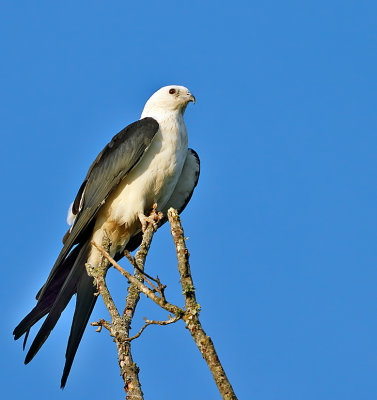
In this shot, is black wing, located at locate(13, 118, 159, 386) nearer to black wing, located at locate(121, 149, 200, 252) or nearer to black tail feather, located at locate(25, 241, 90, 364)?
black tail feather, located at locate(25, 241, 90, 364)

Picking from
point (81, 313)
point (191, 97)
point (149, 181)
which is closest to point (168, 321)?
point (81, 313)

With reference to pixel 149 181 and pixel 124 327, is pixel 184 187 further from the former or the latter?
pixel 124 327

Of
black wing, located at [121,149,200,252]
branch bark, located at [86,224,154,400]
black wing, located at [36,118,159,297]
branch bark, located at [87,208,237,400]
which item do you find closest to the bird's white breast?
black wing, located at [36,118,159,297]

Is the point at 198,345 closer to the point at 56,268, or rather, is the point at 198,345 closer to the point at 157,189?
the point at 56,268

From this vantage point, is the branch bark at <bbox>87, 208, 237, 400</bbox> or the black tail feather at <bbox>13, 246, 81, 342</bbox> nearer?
the branch bark at <bbox>87, 208, 237, 400</bbox>

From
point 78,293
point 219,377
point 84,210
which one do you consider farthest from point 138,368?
point 84,210

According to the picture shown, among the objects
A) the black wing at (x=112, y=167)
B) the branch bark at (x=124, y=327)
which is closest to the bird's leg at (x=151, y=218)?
the black wing at (x=112, y=167)

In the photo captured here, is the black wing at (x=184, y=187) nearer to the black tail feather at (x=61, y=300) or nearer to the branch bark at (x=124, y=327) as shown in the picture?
the black tail feather at (x=61, y=300)

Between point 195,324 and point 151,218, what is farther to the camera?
point 151,218

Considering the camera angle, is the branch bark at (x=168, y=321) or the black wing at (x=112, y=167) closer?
the branch bark at (x=168, y=321)

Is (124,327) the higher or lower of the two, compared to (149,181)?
lower

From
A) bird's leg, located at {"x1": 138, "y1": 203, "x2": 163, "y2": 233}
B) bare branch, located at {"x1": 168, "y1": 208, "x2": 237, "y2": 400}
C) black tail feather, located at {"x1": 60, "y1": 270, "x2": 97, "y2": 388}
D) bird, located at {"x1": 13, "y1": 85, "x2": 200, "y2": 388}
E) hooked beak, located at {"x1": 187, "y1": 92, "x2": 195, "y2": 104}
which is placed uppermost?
hooked beak, located at {"x1": 187, "y1": 92, "x2": 195, "y2": 104}

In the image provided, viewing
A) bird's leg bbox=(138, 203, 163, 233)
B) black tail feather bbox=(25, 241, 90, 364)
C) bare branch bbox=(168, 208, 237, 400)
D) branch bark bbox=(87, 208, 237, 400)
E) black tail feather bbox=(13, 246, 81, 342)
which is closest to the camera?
bare branch bbox=(168, 208, 237, 400)

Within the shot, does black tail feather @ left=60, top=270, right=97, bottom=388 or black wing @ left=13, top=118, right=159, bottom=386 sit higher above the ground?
black wing @ left=13, top=118, right=159, bottom=386
